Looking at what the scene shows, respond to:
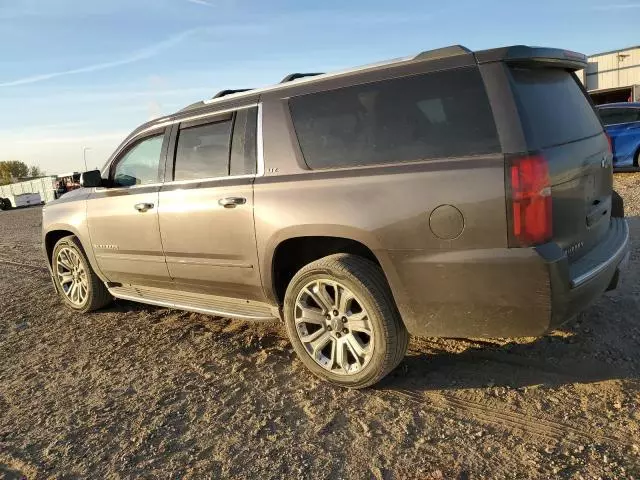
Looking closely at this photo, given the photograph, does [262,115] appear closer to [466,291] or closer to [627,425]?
[466,291]

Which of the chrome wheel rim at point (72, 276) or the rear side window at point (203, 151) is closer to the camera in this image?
the rear side window at point (203, 151)

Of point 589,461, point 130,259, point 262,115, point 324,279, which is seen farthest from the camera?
point 130,259

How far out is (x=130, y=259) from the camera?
4.66 m

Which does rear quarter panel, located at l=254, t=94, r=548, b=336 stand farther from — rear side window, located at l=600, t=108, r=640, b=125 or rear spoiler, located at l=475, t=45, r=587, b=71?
rear side window, located at l=600, t=108, r=640, b=125

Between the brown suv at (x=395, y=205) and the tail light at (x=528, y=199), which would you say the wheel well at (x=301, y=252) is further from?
the tail light at (x=528, y=199)

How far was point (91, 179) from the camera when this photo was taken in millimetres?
4762

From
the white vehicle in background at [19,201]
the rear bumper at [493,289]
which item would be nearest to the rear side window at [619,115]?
the rear bumper at [493,289]

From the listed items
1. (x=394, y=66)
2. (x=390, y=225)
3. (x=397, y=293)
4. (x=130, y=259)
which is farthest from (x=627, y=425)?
(x=130, y=259)

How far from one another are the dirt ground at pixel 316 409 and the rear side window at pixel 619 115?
8251 mm

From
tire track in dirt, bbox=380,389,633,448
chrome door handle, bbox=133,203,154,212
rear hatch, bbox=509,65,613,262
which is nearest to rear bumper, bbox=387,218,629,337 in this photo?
rear hatch, bbox=509,65,613,262

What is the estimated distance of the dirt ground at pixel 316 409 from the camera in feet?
8.35

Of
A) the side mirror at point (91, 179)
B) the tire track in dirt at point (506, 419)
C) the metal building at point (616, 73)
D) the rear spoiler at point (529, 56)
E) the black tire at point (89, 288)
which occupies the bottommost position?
the tire track in dirt at point (506, 419)

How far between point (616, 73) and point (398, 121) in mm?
37389

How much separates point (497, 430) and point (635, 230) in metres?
4.80
